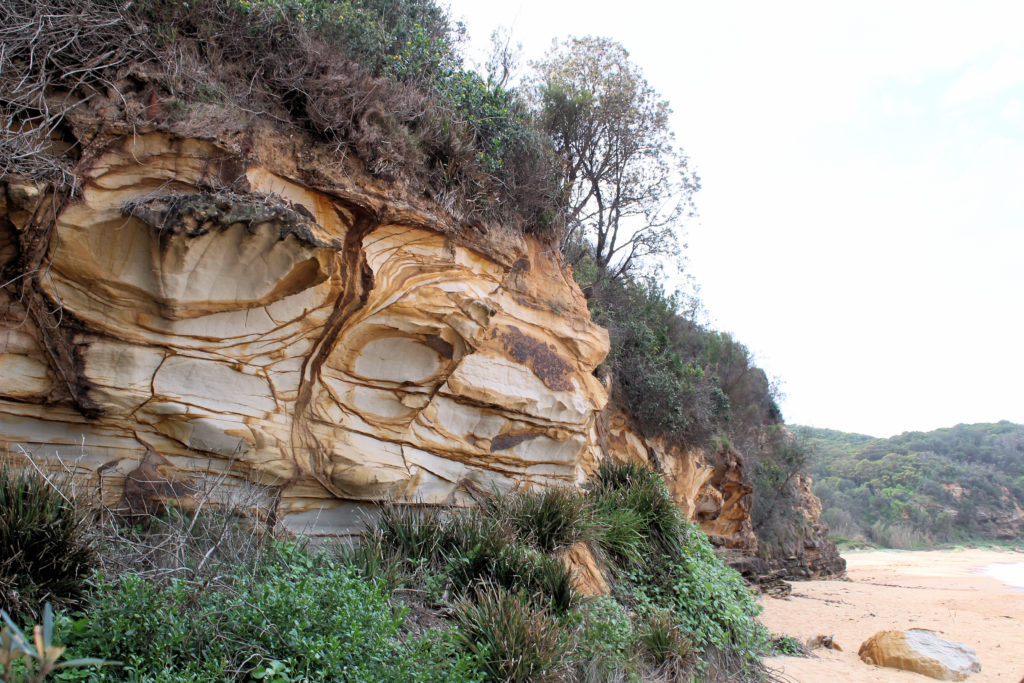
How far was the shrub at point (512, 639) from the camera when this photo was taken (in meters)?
4.53

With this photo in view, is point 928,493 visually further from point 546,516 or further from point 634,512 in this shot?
point 546,516

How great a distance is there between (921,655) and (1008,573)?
28.8 m

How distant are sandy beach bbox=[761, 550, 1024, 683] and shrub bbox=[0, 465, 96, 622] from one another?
25.4ft

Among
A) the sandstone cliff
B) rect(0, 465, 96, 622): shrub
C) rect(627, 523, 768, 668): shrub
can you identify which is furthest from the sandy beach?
rect(0, 465, 96, 622): shrub

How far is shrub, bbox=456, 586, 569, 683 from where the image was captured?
4.53 meters

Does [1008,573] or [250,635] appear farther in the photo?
[1008,573]

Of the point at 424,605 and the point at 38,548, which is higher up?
the point at 38,548

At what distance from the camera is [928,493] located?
45719 millimetres

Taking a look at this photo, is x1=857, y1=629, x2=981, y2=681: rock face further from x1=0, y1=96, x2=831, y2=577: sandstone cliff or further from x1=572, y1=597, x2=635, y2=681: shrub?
x1=0, y1=96, x2=831, y2=577: sandstone cliff

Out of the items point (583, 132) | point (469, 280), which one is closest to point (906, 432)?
point (583, 132)

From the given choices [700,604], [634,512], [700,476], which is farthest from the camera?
[700,476]

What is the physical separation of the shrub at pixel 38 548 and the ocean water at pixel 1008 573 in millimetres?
31659

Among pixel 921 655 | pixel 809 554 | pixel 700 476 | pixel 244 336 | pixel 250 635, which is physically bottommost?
pixel 809 554

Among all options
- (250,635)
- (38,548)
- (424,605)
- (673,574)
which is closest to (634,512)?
(673,574)
